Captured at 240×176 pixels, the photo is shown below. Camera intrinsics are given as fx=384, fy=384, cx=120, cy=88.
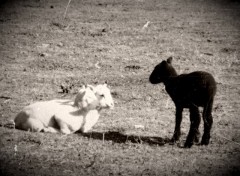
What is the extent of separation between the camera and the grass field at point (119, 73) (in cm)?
604

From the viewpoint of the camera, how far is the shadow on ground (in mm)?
6789

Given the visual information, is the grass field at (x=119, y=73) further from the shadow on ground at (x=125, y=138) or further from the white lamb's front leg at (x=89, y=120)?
the white lamb's front leg at (x=89, y=120)

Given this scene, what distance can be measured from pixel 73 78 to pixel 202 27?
22.3ft

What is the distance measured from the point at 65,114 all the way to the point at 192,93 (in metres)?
2.21

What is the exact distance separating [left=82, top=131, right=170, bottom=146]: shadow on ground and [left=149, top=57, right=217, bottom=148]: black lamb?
0.28 metres

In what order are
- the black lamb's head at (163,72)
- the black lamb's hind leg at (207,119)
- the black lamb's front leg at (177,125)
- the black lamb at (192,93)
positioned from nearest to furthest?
the black lamb at (192,93), the black lamb's hind leg at (207,119), the black lamb's front leg at (177,125), the black lamb's head at (163,72)

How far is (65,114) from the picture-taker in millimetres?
6707

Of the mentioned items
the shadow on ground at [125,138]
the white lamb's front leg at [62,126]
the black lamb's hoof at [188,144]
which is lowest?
the shadow on ground at [125,138]

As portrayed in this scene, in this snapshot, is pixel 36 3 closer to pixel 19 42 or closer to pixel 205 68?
pixel 19 42

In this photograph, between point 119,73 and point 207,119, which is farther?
point 119,73

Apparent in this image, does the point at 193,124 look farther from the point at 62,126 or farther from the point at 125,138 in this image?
the point at 62,126

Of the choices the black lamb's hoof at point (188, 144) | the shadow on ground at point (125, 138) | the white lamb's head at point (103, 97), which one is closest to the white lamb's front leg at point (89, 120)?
the shadow on ground at point (125, 138)

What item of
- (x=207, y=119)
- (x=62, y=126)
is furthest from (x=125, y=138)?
(x=207, y=119)

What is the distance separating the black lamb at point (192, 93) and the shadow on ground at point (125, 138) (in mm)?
280
